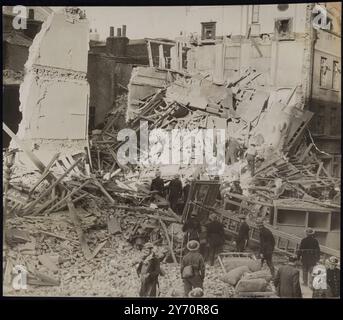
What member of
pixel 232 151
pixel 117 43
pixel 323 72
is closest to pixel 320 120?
pixel 323 72

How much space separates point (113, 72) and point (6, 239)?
170cm

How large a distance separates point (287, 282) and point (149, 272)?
1.17m

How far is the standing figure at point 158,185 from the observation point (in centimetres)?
416

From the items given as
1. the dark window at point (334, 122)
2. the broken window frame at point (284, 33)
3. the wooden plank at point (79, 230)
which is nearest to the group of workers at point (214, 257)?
the wooden plank at point (79, 230)

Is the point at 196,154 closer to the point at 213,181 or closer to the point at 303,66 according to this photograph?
the point at 213,181

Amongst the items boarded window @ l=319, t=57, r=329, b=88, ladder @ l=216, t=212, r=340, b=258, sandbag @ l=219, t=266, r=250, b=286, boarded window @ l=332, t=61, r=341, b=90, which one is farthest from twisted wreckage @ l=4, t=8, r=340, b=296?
boarded window @ l=332, t=61, r=341, b=90

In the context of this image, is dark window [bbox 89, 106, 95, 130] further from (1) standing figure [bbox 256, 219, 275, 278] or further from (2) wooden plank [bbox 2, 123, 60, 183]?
(1) standing figure [bbox 256, 219, 275, 278]

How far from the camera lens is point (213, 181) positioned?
13.6 feet

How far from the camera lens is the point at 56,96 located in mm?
4172

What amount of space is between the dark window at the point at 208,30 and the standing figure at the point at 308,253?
1853mm

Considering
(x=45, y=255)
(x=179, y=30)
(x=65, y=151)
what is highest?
(x=179, y=30)

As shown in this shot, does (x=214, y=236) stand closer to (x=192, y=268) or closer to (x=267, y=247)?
(x=192, y=268)

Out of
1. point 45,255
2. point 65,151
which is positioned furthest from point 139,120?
point 45,255

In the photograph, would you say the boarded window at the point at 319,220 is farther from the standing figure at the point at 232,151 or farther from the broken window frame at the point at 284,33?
the broken window frame at the point at 284,33
